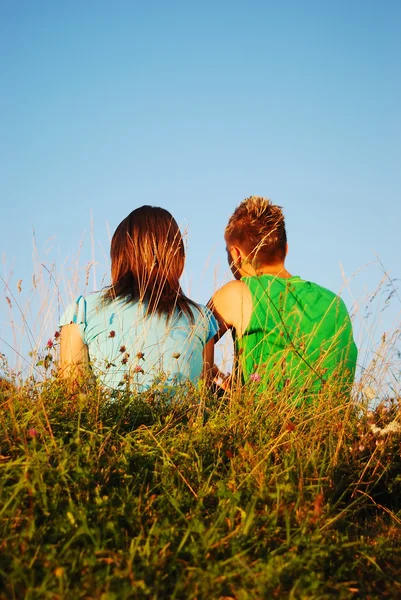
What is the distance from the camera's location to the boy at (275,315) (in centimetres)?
353

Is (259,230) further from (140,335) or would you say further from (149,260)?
(140,335)

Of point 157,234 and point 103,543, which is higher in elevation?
point 157,234

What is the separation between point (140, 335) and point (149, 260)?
48 cm

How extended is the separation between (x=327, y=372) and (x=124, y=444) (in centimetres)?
144

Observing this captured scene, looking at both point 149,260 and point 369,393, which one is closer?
point 369,393

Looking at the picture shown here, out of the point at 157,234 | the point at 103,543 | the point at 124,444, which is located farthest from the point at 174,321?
the point at 103,543

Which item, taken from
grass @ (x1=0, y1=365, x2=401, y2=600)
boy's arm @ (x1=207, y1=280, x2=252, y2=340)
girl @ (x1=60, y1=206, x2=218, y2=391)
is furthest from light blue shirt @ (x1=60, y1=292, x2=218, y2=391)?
grass @ (x1=0, y1=365, x2=401, y2=600)

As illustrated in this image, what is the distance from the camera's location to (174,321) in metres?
3.71

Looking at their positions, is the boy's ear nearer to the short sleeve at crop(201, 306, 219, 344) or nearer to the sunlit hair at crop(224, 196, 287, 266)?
the sunlit hair at crop(224, 196, 287, 266)

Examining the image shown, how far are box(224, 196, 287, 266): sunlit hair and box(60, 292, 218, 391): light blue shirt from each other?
68 centimetres

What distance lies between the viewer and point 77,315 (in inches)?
145

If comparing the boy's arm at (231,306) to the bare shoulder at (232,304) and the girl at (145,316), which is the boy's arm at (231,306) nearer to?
the bare shoulder at (232,304)

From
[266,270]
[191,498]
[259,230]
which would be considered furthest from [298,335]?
[191,498]

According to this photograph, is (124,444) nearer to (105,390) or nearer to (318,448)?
(105,390)
